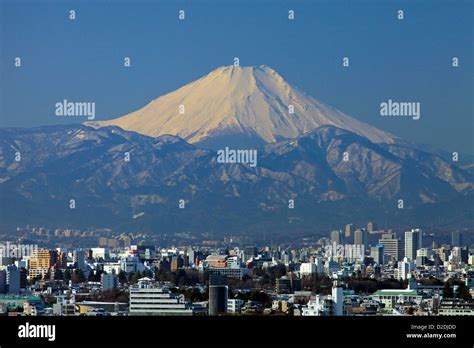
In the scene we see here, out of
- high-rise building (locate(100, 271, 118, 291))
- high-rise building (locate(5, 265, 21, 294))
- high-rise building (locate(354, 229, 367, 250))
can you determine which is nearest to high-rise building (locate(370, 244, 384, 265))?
high-rise building (locate(354, 229, 367, 250))

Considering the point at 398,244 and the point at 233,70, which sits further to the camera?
the point at 398,244

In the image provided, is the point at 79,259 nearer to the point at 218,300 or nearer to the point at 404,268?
the point at 404,268

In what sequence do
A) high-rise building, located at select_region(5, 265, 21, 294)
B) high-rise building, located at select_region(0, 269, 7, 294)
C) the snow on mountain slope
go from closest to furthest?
high-rise building, located at select_region(0, 269, 7, 294), high-rise building, located at select_region(5, 265, 21, 294), the snow on mountain slope

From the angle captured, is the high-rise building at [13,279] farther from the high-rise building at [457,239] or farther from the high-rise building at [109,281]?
the high-rise building at [457,239]

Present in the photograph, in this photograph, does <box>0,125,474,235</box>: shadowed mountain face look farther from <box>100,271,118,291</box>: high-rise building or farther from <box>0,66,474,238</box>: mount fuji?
<box>100,271,118,291</box>: high-rise building

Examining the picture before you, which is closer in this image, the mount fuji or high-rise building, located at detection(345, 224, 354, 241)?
the mount fuji
